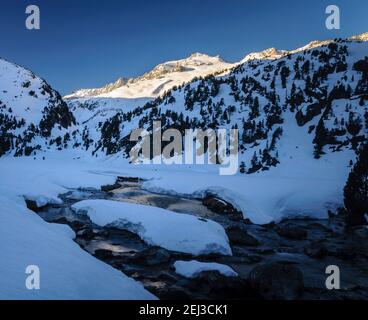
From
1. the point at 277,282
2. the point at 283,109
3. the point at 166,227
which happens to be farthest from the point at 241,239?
the point at 283,109

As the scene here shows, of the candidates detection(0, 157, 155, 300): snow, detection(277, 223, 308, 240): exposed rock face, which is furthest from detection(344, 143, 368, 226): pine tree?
detection(0, 157, 155, 300): snow

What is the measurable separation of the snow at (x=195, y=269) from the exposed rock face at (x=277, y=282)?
1411 millimetres

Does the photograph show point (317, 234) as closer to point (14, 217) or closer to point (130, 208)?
point (130, 208)

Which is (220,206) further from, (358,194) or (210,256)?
(210,256)

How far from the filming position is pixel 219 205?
1689 inches

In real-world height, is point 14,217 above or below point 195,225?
above

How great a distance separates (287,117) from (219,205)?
56483mm

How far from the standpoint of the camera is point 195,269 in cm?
2148

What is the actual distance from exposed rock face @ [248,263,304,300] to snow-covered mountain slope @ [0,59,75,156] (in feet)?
464

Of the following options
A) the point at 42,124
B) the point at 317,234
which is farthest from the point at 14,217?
the point at 42,124

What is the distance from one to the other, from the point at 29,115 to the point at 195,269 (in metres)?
169

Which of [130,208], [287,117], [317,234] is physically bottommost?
[317,234]

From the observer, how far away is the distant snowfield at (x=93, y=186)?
14.2 metres
